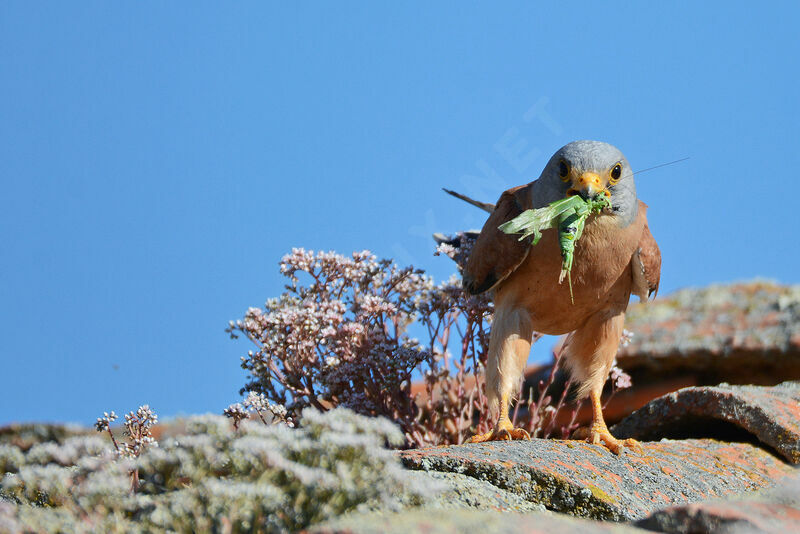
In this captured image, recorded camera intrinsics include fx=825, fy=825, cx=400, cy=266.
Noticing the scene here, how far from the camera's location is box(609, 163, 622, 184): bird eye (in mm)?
4621

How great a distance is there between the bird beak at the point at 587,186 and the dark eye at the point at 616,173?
0.47ft

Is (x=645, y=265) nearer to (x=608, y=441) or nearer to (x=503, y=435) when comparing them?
(x=608, y=441)

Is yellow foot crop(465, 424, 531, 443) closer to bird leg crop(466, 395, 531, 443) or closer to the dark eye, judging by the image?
bird leg crop(466, 395, 531, 443)

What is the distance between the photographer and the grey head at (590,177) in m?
4.50

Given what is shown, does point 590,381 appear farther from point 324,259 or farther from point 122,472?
point 122,472

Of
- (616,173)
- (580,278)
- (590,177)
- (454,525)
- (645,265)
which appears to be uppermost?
(616,173)

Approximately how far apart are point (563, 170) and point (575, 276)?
24.3 inches

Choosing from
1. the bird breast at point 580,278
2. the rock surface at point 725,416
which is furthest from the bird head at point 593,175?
the rock surface at point 725,416

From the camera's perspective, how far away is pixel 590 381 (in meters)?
5.18

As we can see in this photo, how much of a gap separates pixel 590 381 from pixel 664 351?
4.42 meters

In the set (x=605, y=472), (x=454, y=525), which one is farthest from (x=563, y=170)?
(x=454, y=525)

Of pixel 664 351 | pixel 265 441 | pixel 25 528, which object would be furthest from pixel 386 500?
pixel 664 351

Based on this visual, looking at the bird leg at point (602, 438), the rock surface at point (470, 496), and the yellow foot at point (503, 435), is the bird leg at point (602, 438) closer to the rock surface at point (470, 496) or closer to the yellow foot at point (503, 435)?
the yellow foot at point (503, 435)

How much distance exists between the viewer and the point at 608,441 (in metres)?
4.44
